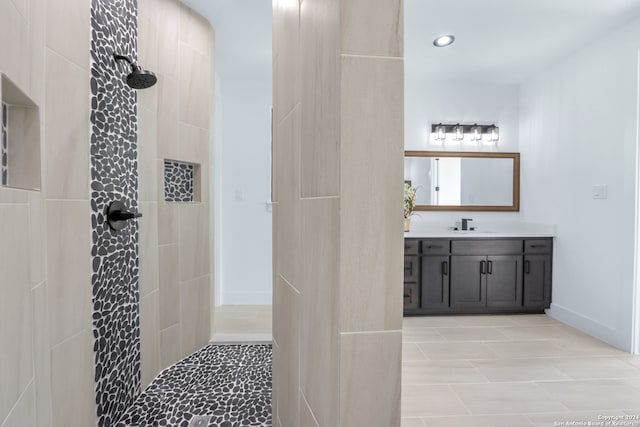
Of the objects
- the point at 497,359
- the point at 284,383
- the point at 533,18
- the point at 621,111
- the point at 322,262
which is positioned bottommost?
the point at 497,359

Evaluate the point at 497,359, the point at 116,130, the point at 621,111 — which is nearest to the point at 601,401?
the point at 497,359

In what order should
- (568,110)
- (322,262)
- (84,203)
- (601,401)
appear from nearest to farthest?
(322,262), (84,203), (601,401), (568,110)

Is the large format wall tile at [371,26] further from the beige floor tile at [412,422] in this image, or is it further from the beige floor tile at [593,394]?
the beige floor tile at [593,394]

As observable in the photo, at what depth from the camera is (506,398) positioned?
2213 mm

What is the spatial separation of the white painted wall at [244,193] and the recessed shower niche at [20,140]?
2835 mm

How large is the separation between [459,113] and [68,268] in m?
4.06

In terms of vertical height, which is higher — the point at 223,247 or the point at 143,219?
the point at 143,219

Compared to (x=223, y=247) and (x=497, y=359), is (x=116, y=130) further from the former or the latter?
(x=497, y=359)

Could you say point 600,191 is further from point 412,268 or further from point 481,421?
point 481,421

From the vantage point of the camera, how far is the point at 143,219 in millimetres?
2225

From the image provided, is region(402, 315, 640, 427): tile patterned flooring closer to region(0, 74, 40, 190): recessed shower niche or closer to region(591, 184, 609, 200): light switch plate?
region(591, 184, 609, 200): light switch plate

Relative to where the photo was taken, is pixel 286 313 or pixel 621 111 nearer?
pixel 286 313

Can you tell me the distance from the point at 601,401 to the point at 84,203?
9.44 ft

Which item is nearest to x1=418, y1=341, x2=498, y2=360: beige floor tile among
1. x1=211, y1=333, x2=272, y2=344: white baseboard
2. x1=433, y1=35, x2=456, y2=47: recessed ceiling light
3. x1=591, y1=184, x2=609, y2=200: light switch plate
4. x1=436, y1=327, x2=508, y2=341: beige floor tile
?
x1=436, y1=327, x2=508, y2=341: beige floor tile
